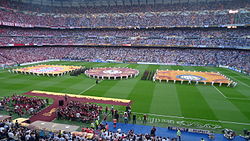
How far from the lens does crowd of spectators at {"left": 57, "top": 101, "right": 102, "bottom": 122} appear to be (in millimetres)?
19148

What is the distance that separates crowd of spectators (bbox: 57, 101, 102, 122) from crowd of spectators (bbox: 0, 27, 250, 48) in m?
52.5

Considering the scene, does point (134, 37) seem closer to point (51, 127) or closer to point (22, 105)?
point (22, 105)

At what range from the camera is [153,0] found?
7969 cm

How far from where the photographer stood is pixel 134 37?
246 feet

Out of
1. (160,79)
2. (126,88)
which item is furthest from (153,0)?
(126,88)

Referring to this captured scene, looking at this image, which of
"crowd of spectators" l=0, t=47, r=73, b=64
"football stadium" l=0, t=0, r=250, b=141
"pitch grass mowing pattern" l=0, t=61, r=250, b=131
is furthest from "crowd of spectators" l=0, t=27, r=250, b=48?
"pitch grass mowing pattern" l=0, t=61, r=250, b=131

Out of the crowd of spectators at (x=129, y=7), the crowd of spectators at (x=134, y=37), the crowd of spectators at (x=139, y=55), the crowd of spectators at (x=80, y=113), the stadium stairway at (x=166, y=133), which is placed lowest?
the stadium stairway at (x=166, y=133)

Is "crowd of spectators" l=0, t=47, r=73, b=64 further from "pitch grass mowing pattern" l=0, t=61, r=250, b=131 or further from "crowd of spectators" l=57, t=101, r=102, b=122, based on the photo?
"crowd of spectators" l=57, t=101, r=102, b=122

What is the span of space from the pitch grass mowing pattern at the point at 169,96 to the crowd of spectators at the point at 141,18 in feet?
121

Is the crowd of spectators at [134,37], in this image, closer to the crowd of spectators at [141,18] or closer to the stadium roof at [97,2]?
the crowd of spectators at [141,18]

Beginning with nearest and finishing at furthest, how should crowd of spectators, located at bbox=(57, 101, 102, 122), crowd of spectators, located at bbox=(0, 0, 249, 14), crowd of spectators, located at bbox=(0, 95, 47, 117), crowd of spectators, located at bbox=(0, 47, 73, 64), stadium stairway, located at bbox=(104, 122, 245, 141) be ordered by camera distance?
stadium stairway, located at bbox=(104, 122, 245, 141)
crowd of spectators, located at bbox=(57, 101, 102, 122)
crowd of spectators, located at bbox=(0, 95, 47, 117)
crowd of spectators, located at bbox=(0, 47, 73, 64)
crowd of spectators, located at bbox=(0, 0, 249, 14)

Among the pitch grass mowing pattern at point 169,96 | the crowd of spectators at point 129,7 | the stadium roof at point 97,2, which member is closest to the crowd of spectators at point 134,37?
the crowd of spectators at point 129,7

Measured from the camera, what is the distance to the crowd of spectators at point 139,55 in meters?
58.0

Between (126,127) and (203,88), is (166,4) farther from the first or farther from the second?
(126,127)
